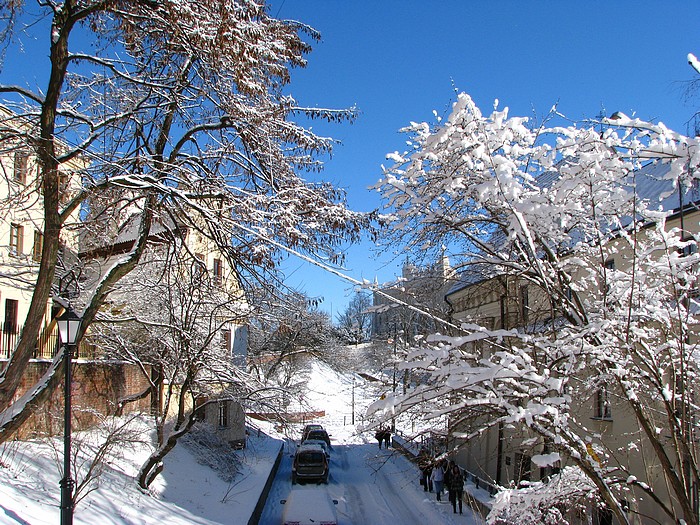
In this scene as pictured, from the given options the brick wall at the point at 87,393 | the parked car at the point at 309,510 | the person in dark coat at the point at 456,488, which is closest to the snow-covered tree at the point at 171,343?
the brick wall at the point at 87,393

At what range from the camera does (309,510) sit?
15.6 meters

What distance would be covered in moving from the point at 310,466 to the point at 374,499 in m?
3.44

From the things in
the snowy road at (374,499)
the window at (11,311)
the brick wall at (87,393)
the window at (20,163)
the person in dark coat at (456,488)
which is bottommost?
the snowy road at (374,499)

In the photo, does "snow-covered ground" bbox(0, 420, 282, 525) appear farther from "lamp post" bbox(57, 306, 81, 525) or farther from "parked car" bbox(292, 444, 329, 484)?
"parked car" bbox(292, 444, 329, 484)

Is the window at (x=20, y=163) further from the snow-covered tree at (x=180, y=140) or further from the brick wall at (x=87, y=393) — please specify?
the brick wall at (x=87, y=393)

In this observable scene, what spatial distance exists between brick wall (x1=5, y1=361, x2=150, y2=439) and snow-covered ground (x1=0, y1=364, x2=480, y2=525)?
818 millimetres

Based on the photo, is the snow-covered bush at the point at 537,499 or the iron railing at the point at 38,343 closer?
the snow-covered bush at the point at 537,499

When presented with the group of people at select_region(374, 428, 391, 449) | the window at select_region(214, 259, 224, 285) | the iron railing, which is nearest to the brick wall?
the iron railing

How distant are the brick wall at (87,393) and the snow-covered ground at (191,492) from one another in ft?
2.68

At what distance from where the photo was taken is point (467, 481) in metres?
22.4

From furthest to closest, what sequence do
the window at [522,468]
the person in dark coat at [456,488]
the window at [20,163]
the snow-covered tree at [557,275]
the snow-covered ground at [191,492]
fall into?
the person in dark coat at [456,488] → the snow-covered ground at [191,492] → the window at [522,468] → the window at [20,163] → the snow-covered tree at [557,275]

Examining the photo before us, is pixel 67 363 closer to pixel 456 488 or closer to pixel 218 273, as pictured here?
pixel 218 273

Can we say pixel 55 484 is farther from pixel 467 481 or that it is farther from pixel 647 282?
pixel 467 481

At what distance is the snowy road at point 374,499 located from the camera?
58.3 feet
